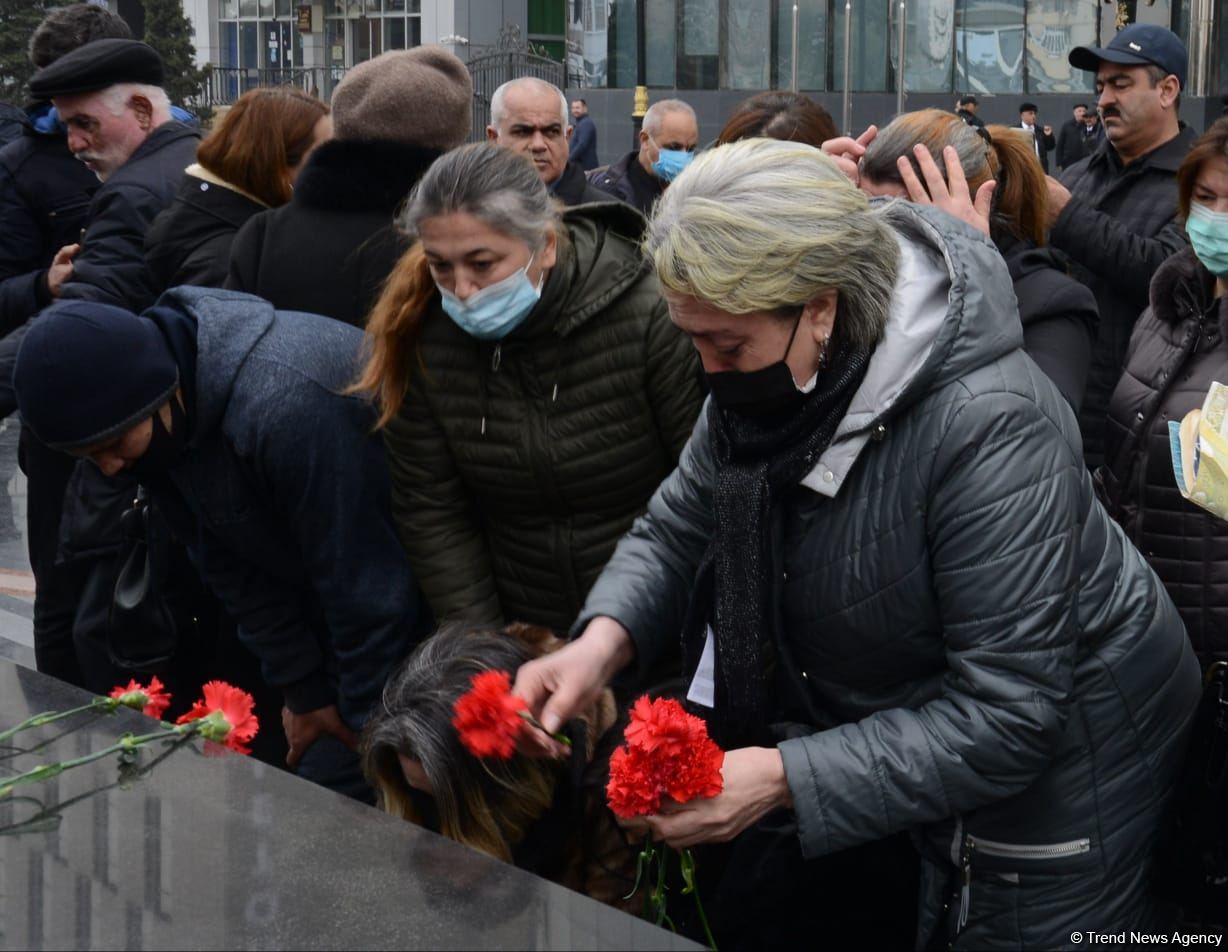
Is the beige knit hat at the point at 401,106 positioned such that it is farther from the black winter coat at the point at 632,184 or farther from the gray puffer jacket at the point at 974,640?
the black winter coat at the point at 632,184

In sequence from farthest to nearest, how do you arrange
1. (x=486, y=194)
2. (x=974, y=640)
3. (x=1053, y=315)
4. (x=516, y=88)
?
(x=516, y=88), (x=1053, y=315), (x=486, y=194), (x=974, y=640)

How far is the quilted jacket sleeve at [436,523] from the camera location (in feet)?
10.8

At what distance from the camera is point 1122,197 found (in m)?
5.04

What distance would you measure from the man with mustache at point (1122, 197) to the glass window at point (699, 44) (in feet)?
80.9

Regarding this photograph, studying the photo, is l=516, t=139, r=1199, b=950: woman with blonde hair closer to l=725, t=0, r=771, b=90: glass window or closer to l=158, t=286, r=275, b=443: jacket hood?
l=158, t=286, r=275, b=443: jacket hood

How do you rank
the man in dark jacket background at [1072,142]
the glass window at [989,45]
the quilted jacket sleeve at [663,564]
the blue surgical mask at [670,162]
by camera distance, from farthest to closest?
the glass window at [989,45]
the man in dark jacket background at [1072,142]
the blue surgical mask at [670,162]
the quilted jacket sleeve at [663,564]

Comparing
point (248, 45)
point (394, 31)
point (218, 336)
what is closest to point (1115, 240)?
point (218, 336)

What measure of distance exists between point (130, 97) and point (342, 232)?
1275 millimetres

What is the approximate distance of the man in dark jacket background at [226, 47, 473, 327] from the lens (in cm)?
378

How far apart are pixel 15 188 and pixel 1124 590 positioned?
3936mm

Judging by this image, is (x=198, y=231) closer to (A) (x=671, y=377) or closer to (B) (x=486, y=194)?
(B) (x=486, y=194)

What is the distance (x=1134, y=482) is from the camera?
3.50 m

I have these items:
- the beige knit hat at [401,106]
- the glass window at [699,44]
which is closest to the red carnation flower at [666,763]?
the beige knit hat at [401,106]

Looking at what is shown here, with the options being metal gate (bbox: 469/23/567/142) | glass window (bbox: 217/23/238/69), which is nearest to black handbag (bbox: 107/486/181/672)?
metal gate (bbox: 469/23/567/142)
